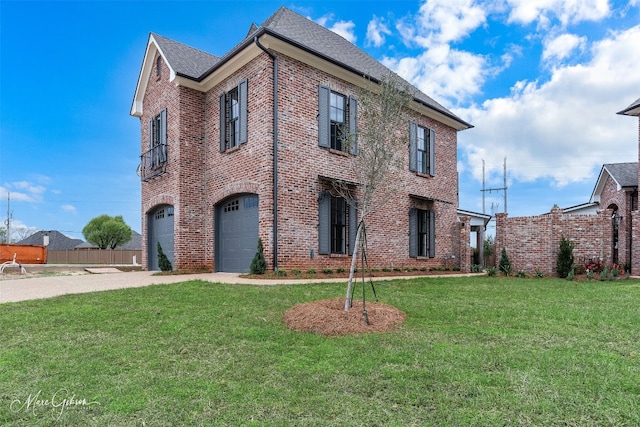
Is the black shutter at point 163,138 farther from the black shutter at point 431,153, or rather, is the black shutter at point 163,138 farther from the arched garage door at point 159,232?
the black shutter at point 431,153

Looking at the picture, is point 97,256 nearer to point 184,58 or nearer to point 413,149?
point 184,58

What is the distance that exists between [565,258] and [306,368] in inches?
502

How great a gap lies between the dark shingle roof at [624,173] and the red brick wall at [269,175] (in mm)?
7561

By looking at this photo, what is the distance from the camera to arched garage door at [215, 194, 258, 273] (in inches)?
438

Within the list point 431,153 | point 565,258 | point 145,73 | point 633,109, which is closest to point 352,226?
point 431,153

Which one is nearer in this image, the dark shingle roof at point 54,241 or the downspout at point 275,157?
the downspout at point 275,157

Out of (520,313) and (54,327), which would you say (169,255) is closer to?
(54,327)

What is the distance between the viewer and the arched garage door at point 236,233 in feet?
36.5

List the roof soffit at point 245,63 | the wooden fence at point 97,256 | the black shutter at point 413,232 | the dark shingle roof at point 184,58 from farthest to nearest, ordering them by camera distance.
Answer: the wooden fence at point 97,256 < the black shutter at point 413,232 < the dark shingle roof at point 184,58 < the roof soffit at point 245,63

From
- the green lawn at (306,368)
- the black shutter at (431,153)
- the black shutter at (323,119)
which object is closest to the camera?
the green lawn at (306,368)

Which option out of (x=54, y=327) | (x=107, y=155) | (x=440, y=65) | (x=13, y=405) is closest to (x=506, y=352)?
(x=13, y=405)

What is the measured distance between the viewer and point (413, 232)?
14570mm

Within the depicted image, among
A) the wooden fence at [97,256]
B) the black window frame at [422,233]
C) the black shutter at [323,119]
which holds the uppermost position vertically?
the black shutter at [323,119]

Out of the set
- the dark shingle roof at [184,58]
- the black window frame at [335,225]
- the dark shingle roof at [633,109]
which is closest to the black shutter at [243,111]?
the dark shingle roof at [184,58]
